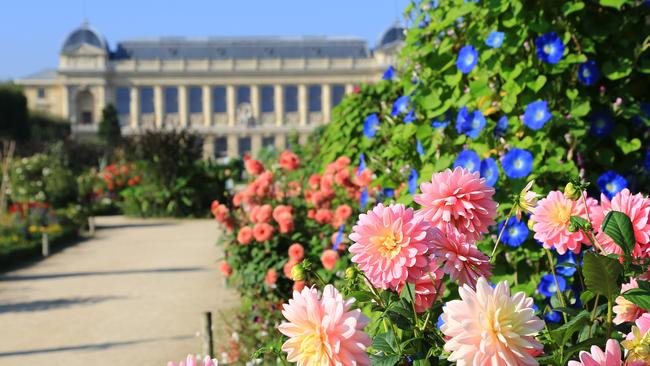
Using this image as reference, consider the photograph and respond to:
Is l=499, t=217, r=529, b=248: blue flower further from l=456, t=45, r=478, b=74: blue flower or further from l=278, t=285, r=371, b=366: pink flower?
l=278, t=285, r=371, b=366: pink flower

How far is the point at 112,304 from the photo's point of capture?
5.87m

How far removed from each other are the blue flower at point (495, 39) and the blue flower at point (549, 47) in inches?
4.5

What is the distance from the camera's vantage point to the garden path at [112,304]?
4.43 meters

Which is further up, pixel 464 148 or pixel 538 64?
pixel 538 64

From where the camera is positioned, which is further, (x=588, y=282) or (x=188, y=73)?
(x=188, y=73)

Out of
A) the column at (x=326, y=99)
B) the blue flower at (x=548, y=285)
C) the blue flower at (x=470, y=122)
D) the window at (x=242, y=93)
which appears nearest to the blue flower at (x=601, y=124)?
the blue flower at (x=470, y=122)

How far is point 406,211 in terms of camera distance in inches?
42.3

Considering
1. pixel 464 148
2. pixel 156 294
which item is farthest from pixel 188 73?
pixel 464 148

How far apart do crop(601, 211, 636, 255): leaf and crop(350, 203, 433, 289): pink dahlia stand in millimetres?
250

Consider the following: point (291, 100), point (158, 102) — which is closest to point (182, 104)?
point (158, 102)

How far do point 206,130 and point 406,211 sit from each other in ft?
200

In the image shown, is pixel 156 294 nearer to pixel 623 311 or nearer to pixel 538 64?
pixel 538 64

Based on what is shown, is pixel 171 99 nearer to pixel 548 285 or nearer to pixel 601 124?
pixel 601 124

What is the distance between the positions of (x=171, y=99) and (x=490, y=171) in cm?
6151
